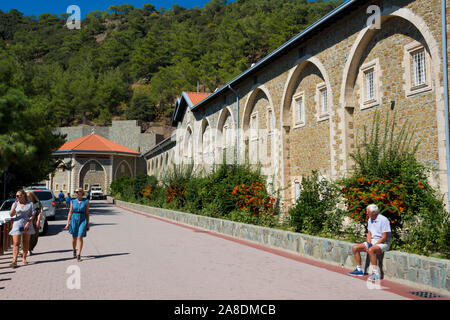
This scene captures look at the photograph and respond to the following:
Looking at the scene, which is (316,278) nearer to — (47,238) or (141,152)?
(47,238)

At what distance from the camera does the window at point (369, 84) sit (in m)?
15.2

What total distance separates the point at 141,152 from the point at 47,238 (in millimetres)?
58770

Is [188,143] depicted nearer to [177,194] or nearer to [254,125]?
[254,125]

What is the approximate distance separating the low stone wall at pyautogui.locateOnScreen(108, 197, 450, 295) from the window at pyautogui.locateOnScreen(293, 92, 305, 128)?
7315 mm

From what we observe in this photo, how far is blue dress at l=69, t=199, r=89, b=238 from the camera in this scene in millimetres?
9962

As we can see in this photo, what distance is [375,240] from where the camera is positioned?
25.2 feet

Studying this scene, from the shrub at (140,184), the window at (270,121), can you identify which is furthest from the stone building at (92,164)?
the window at (270,121)

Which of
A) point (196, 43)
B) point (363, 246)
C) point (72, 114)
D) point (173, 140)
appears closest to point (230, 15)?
point (196, 43)

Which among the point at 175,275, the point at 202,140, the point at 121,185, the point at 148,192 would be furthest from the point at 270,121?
the point at 121,185

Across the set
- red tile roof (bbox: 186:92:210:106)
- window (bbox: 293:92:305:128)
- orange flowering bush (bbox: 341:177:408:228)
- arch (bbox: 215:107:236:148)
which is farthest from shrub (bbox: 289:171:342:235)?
red tile roof (bbox: 186:92:210:106)

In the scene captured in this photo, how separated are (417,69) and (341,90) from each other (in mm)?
3727

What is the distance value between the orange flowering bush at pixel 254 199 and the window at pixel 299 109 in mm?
5892

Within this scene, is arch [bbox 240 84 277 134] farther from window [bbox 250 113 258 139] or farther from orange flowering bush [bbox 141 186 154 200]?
orange flowering bush [bbox 141 186 154 200]

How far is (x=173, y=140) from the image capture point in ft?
163
